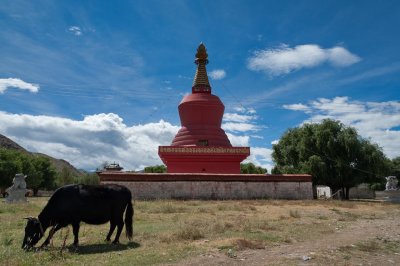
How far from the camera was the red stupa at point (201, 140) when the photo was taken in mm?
32344

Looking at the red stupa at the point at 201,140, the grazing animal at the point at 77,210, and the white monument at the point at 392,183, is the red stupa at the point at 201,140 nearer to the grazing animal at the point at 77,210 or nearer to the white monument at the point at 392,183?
the white monument at the point at 392,183

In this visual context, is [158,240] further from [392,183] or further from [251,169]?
[251,169]

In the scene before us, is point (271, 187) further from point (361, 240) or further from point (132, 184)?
point (361, 240)

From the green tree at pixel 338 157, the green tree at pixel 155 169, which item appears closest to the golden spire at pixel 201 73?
the green tree at pixel 338 157

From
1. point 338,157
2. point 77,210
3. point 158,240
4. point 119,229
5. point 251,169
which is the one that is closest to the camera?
point 77,210

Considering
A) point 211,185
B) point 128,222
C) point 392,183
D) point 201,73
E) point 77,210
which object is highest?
point 201,73

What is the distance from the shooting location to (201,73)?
131 ft

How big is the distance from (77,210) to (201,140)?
81.5ft

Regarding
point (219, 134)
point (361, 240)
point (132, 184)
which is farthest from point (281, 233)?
point (219, 134)

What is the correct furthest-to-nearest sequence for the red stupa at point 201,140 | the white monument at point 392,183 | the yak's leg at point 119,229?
the red stupa at point 201,140, the white monument at point 392,183, the yak's leg at point 119,229

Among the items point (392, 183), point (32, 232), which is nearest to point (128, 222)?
point (32, 232)

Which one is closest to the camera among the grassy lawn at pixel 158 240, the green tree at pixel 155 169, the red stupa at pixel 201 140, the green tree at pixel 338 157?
the grassy lawn at pixel 158 240

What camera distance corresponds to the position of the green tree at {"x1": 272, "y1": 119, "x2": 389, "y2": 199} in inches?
1497

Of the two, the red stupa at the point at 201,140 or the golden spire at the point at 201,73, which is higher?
the golden spire at the point at 201,73
